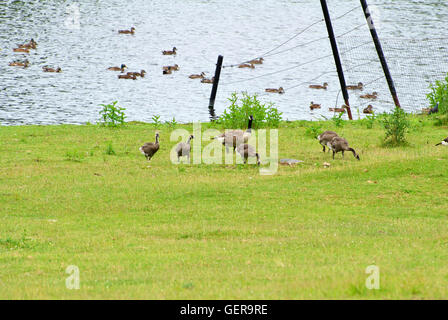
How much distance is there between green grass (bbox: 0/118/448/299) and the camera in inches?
361

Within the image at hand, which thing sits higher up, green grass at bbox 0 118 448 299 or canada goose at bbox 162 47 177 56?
canada goose at bbox 162 47 177 56

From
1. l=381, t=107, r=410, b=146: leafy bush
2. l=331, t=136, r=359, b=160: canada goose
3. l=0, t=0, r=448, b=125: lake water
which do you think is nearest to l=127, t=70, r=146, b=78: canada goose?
l=0, t=0, r=448, b=125: lake water

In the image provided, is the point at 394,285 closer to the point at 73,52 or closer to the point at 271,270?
the point at 271,270

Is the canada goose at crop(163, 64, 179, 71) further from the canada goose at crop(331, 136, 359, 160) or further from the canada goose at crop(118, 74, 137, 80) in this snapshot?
the canada goose at crop(331, 136, 359, 160)

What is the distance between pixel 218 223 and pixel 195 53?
43.5 meters

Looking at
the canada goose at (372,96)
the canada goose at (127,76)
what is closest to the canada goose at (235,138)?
the canada goose at (372,96)

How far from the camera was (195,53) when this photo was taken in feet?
A: 185

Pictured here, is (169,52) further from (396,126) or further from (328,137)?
(328,137)

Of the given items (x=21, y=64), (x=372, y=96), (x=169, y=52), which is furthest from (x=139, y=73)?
(x=372, y=96)

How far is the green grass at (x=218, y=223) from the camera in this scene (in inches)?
361

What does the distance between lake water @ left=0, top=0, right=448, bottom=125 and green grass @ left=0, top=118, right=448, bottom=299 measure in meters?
12.3

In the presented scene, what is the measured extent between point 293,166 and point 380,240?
7.92m

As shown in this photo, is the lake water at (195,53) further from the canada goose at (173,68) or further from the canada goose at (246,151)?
the canada goose at (246,151)
